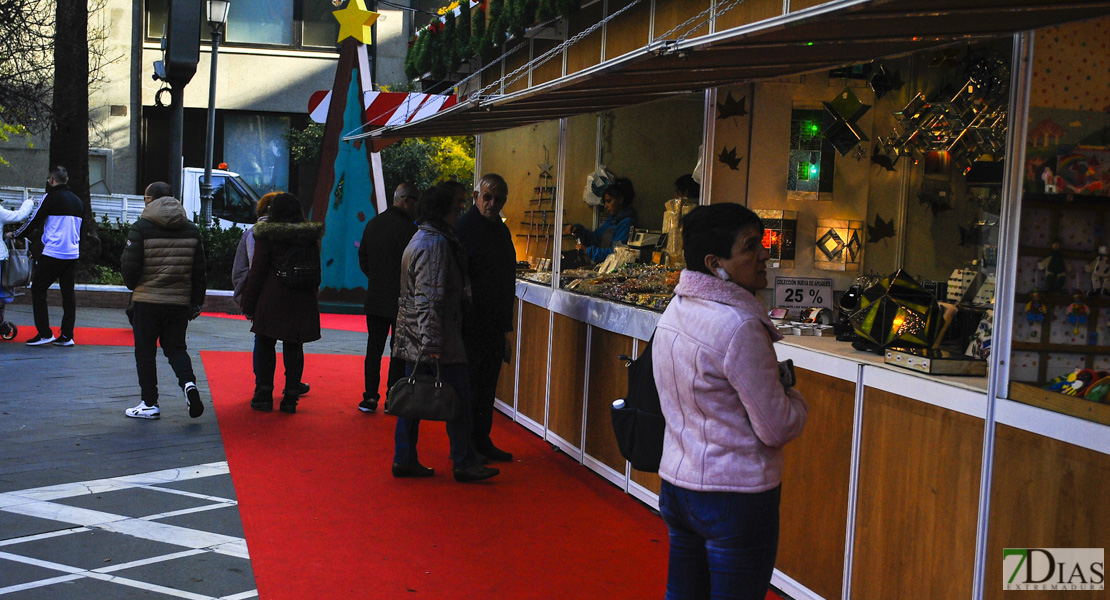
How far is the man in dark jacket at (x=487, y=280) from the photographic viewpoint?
6586 mm

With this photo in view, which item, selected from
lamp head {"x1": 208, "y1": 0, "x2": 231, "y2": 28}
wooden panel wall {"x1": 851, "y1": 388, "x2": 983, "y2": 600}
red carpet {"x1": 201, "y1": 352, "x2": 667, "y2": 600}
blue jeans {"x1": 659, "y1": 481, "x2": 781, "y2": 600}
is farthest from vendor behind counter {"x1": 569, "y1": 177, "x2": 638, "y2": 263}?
lamp head {"x1": 208, "y1": 0, "x2": 231, "y2": 28}

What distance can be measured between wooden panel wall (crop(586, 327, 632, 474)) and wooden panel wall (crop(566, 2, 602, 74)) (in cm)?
179

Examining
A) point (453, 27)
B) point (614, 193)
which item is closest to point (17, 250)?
point (453, 27)

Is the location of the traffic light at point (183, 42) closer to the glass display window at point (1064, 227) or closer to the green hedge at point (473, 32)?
the green hedge at point (473, 32)

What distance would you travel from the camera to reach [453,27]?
9195mm

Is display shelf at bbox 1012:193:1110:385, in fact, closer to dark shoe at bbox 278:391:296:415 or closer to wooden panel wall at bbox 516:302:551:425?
wooden panel wall at bbox 516:302:551:425

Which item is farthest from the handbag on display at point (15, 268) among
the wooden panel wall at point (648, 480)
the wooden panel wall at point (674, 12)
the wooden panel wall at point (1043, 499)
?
the wooden panel wall at point (1043, 499)

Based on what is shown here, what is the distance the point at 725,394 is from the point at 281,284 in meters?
5.74

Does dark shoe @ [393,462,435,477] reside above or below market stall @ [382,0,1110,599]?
below

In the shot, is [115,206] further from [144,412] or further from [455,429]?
[455,429]

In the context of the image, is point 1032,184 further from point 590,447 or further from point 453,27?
point 453,27

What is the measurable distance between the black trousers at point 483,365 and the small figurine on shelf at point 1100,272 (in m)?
3.83

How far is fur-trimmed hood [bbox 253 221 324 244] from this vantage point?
788 cm

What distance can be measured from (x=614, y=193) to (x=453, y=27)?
2532mm
